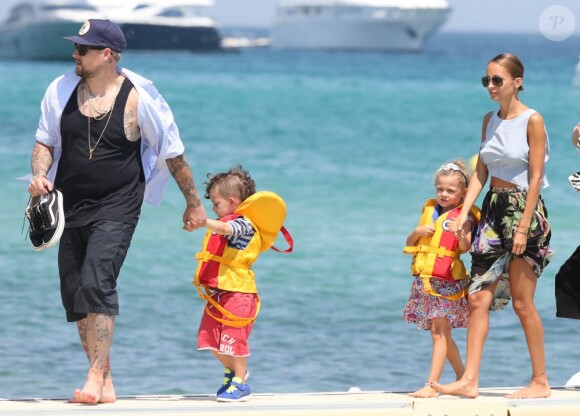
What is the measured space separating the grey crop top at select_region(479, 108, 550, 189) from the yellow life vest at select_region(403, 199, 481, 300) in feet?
0.97

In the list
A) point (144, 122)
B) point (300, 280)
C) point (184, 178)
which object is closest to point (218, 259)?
point (184, 178)

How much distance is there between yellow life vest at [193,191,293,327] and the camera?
5.17 meters

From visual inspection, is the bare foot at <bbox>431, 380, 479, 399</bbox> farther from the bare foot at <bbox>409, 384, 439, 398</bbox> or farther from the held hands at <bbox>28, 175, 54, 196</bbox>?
the held hands at <bbox>28, 175, 54, 196</bbox>

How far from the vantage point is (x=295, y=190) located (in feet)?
65.3

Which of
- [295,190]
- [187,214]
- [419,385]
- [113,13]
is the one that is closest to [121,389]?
[419,385]

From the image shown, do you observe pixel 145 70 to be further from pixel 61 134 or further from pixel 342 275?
pixel 61 134

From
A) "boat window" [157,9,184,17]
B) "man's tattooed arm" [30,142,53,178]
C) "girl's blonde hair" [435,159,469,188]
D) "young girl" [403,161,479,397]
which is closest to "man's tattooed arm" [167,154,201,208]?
"man's tattooed arm" [30,142,53,178]

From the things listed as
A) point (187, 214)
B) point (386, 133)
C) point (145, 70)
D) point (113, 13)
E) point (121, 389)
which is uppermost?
point (113, 13)

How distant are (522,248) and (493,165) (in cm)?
36

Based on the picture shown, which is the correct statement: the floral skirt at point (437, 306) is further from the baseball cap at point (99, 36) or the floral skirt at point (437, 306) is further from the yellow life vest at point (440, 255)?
the baseball cap at point (99, 36)

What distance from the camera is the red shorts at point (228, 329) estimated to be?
5.16 metres

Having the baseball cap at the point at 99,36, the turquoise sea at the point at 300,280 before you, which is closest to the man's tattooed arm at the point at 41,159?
the baseball cap at the point at 99,36

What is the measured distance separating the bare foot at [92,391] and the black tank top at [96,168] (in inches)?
23.2

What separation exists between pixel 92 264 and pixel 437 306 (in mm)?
1462
